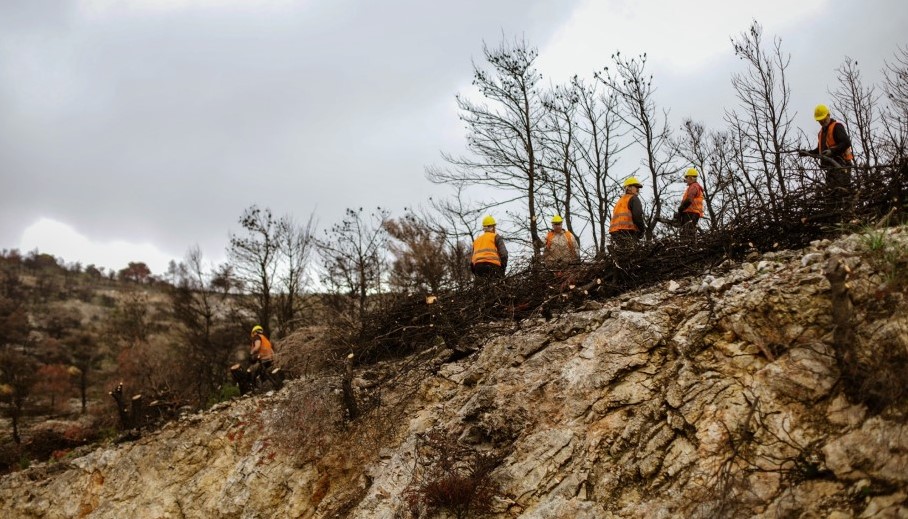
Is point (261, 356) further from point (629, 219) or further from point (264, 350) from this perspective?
point (629, 219)

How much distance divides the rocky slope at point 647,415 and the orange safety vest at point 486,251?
182 cm

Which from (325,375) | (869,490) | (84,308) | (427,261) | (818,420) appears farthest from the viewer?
(84,308)

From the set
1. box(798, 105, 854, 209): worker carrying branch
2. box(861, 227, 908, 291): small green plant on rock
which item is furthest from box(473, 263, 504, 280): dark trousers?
box(861, 227, 908, 291): small green plant on rock

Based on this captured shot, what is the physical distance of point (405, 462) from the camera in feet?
23.6

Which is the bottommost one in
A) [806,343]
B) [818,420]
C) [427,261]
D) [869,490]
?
[869,490]

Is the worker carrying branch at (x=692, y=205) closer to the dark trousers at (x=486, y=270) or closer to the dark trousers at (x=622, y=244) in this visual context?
the dark trousers at (x=622, y=244)

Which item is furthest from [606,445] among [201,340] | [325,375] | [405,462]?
[201,340]

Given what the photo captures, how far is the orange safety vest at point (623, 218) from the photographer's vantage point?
9516 millimetres

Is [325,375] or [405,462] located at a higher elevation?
[325,375]

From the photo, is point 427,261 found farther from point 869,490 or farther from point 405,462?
point 869,490

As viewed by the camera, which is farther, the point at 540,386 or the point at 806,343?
the point at 540,386

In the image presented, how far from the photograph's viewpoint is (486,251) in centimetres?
1034

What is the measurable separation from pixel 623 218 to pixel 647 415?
4.31 metres

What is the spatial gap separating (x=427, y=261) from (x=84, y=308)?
121ft
